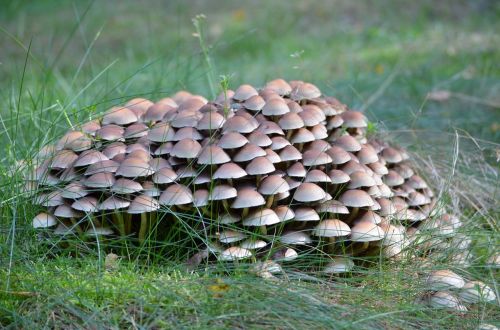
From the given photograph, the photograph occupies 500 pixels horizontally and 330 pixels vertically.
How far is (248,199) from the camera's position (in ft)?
8.80

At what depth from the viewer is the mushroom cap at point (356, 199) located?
2.82 metres

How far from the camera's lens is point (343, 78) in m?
6.18

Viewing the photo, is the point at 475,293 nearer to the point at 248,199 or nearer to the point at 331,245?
the point at 331,245

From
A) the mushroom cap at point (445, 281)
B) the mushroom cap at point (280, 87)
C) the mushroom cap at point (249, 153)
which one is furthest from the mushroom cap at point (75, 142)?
the mushroom cap at point (445, 281)

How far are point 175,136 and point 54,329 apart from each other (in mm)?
1046

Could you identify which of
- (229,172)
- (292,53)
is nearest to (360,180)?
(229,172)

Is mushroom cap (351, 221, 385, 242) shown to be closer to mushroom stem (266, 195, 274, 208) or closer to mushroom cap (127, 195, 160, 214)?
mushroom stem (266, 195, 274, 208)

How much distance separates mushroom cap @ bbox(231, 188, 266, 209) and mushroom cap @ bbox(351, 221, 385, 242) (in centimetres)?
44

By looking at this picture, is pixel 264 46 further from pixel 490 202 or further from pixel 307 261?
pixel 307 261

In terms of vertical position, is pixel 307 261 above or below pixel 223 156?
below

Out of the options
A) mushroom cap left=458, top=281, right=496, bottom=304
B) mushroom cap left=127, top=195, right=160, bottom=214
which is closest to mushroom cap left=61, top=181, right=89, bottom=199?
mushroom cap left=127, top=195, right=160, bottom=214

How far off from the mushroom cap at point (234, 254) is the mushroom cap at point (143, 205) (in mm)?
353

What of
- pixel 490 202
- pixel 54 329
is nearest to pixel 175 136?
pixel 54 329

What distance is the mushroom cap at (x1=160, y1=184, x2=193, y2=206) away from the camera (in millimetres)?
2695
